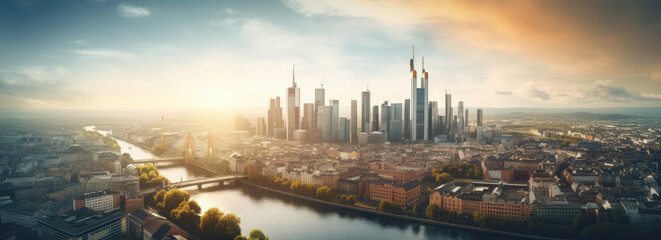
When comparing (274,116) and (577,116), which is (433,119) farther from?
(577,116)

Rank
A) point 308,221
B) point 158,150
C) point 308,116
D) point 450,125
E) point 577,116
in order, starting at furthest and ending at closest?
point 308,116 → point 450,125 → point 158,150 → point 577,116 → point 308,221

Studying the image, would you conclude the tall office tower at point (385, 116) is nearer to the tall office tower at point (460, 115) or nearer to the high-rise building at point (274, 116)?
the tall office tower at point (460, 115)

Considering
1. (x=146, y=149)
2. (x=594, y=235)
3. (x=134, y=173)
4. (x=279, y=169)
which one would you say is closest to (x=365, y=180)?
(x=279, y=169)

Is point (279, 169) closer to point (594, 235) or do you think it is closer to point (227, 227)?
point (227, 227)

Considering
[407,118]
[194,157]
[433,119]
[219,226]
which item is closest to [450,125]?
[433,119]

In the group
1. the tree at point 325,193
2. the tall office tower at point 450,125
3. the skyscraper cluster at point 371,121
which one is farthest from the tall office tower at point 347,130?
the tree at point 325,193

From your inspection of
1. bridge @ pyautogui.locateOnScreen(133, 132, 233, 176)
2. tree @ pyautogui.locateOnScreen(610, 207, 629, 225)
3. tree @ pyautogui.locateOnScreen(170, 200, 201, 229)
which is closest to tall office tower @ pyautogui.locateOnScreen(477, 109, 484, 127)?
bridge @ pyautogui.locateOnScreen(133, 132, 233, 176)
